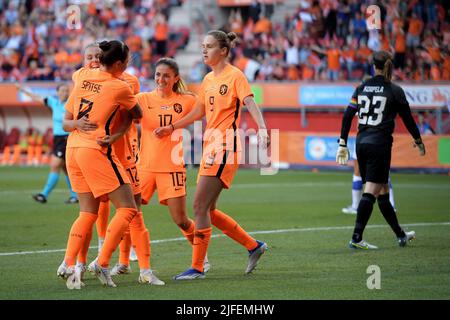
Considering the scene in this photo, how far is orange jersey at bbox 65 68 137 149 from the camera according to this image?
8.25m

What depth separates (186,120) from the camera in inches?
362

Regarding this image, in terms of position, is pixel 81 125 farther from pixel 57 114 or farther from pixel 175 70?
pixel 57 114

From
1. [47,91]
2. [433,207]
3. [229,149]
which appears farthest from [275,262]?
[47,91]

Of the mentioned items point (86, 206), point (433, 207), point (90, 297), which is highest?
point (86, 206)

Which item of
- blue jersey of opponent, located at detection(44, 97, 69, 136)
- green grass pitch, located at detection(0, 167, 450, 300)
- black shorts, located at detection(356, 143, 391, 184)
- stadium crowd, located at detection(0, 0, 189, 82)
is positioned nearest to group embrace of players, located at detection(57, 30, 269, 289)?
green grass pitch, located at detection(0, 167, 450, 300)

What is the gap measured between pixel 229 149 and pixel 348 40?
20.5 m

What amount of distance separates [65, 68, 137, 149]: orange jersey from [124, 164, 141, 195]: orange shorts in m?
0.77

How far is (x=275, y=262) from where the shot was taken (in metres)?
10.1

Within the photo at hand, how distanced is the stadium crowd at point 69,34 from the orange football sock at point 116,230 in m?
24.1

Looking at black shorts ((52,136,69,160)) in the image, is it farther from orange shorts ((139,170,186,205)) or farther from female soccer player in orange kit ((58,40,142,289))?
female soccer player in orange kit ((58,40,142,289))

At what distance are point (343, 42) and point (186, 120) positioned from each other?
20.4m

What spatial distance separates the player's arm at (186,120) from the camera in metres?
9.15

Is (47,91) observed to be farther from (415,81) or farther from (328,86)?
(415,81)
